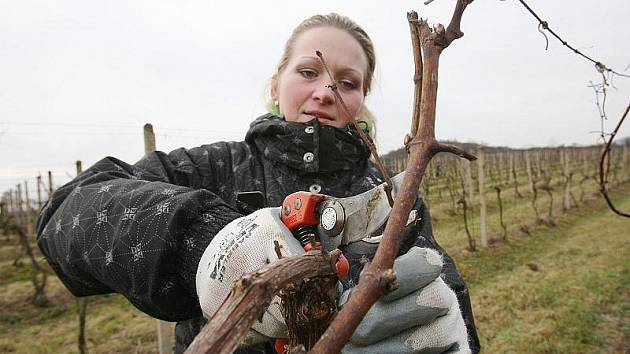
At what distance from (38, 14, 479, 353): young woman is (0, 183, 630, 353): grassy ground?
15.9 ft

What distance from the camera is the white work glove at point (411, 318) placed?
35.9 inches

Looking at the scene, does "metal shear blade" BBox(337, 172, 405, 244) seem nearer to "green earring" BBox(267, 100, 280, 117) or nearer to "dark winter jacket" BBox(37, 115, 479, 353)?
"dark winter jacket" BBox(37, 115, 479, 353)

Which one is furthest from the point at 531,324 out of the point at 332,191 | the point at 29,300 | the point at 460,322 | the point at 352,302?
the point at 29,300

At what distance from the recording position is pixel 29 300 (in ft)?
26.3

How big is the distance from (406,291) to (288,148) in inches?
36.7

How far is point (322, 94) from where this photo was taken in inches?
66.2

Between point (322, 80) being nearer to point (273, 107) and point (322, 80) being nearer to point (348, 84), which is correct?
point (348, 84)

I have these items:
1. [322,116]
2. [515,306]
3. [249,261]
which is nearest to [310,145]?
[322,116]

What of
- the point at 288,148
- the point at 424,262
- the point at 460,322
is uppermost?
the point at 288,148

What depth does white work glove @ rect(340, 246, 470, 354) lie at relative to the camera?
912 mm

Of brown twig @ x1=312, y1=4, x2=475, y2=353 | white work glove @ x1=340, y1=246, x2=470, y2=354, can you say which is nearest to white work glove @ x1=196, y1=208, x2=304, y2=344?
white work glove @ x1=340, y1=246, x2=470, y2=354

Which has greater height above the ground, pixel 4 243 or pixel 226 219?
pixel 226 219

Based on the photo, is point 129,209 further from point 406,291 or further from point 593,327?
point 593,327

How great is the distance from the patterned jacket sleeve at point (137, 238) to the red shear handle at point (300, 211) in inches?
7.1
